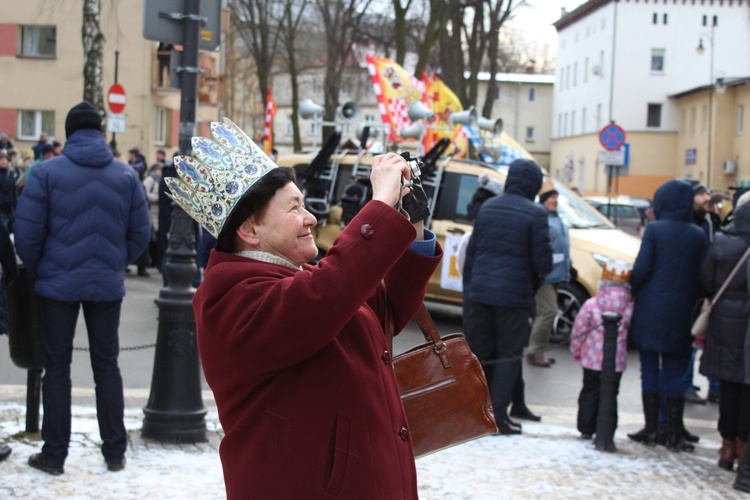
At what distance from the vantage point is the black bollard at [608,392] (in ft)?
22.3

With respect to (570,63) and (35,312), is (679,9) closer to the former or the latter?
(570,63)

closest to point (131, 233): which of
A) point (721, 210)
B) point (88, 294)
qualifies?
point (88, 294)

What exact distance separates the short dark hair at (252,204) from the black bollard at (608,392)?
4.52 meters

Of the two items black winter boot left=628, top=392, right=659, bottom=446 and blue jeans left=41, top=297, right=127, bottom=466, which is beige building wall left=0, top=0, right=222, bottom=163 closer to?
black winter boot left=628, top=392, right=659, bottom=446

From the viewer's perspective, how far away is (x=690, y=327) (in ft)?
23.2

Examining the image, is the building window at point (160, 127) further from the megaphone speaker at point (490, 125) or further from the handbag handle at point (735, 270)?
the handbag handle at point (735, 270)

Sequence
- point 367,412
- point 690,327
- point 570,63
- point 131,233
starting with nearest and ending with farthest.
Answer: point 367,412
point 131,233
point 690,327
point 570,63

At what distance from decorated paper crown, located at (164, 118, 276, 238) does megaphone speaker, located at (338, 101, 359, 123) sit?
39.1 feet

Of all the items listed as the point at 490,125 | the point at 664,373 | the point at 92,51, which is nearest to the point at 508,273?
the point at 664,373

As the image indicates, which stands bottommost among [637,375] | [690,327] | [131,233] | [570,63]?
[637,375]

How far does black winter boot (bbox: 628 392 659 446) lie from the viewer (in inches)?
280

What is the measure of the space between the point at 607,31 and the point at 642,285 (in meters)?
59.2

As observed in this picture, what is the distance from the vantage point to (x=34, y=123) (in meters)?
37.1

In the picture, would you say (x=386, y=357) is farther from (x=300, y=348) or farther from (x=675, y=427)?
(x=675, y=427)
